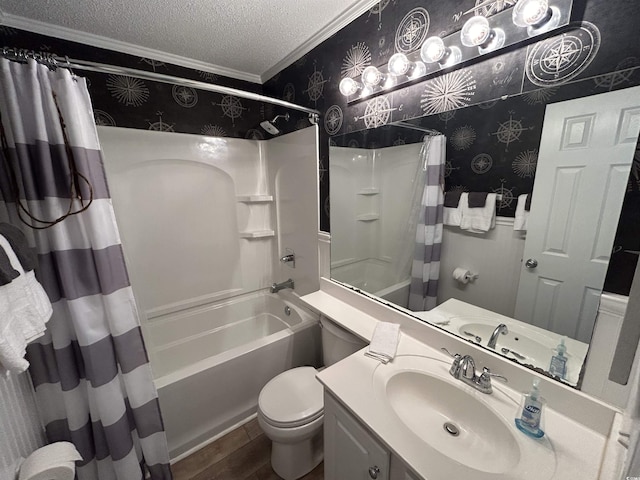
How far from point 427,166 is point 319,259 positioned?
3.18ft

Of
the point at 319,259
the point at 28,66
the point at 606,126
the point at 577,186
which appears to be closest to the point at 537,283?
the point at 577,186

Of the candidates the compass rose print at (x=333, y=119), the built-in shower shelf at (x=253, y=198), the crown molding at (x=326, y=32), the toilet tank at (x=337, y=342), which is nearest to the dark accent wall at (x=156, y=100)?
the crown molding at (x=326, y=32)

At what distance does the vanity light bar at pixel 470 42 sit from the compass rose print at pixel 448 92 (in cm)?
4

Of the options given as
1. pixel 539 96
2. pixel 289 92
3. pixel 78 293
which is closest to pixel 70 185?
pixel 78 293

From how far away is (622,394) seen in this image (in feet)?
2.32

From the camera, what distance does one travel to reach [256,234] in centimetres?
235

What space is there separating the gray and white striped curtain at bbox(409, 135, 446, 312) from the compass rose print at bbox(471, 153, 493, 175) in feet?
0.45

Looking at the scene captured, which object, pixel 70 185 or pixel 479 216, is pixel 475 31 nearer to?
pixel 479 216

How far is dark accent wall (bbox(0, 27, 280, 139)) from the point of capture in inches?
59.2

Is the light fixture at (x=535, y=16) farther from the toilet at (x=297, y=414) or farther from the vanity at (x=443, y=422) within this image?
the toilet at (x=297, y=414)

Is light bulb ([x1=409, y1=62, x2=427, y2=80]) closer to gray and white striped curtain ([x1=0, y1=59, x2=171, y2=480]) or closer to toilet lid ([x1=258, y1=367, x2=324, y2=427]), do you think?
gray and white striped curtain ([x1=0, y1=59, x2=171, y2=480])

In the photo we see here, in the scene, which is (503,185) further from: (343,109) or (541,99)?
(343,109)

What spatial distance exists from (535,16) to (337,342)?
1620 mm

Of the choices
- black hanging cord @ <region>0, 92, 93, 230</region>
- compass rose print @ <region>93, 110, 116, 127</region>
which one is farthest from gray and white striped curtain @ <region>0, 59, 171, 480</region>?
compass rose print @ <region>93, 110, 116, 127</region>
